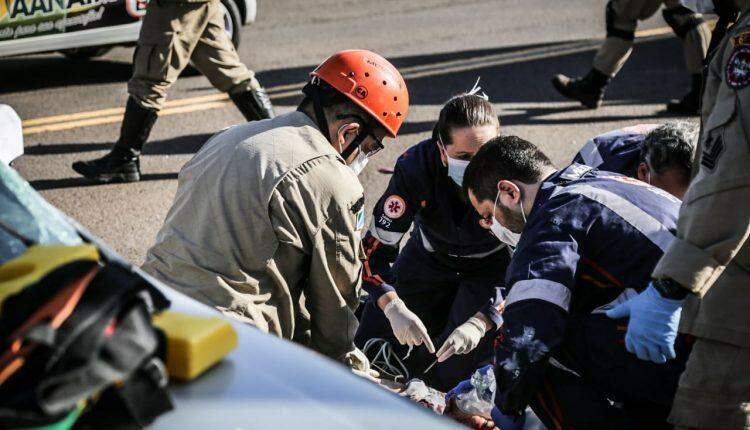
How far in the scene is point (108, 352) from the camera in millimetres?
1483

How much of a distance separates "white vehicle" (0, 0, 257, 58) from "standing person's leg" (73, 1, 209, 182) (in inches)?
62.0

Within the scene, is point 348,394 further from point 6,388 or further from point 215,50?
point 215,50

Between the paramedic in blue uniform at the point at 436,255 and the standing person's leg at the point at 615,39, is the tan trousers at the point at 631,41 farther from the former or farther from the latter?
the paramedic in blue uniform at the point at 436,255

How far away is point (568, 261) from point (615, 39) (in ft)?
15.2

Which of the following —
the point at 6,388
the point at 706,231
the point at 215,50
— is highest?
the point at 6,388

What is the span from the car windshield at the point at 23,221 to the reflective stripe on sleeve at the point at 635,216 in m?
1.51

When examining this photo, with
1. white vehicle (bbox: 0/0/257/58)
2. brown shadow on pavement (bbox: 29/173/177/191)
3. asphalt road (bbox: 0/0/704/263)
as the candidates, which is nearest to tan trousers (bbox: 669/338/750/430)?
asphalt road (bbox: 0/0/704/263)

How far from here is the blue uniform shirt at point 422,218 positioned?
3.93 meters

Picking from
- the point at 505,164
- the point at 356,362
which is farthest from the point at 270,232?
the point at 505,164

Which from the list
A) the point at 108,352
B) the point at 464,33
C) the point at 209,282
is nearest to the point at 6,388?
the point at 108,352

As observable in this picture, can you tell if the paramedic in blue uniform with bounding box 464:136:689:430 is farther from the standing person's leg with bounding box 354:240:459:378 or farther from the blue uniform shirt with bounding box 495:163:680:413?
the standing person's leg with bounding box 354:240:459:378

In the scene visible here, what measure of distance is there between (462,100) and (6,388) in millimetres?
2669

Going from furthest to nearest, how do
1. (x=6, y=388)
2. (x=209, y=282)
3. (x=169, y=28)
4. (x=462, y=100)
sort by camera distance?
(x=169, y=28)
(x=462, y=100)
(x=209, y=282)
(x=6, y=388)

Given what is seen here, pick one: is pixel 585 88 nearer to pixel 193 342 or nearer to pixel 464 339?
pixel 464 339
